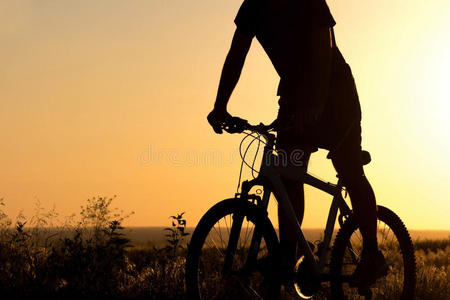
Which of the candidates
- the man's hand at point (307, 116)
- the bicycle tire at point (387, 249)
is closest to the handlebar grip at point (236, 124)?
the man's hand at point (307, 116)

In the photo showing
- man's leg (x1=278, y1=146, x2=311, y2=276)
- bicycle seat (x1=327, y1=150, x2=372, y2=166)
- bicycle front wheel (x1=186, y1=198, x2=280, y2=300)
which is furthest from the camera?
bicycle seat (x1=327, y1=150, x2=372, y2=166)

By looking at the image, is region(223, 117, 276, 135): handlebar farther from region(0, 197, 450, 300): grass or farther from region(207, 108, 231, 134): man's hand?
region(0, 197, 450, 300): grass

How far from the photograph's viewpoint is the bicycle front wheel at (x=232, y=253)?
165 inches

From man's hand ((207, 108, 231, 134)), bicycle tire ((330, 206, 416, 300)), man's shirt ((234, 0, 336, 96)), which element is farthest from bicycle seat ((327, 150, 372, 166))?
man's hand ((207, 108, 231, 134))

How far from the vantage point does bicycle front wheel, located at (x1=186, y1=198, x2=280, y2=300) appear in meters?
4.18

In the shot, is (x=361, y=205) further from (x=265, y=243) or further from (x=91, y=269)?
(x=91, y=269)

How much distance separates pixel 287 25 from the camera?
4.65 meters

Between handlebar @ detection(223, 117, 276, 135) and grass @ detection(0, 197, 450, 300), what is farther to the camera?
grass @ detection(0, 197, 450, 300)

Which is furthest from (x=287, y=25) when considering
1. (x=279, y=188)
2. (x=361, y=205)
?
(x=361, y=205)

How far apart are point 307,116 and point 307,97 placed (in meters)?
0.19

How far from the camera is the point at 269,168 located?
460 cm

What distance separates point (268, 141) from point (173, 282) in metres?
2.35

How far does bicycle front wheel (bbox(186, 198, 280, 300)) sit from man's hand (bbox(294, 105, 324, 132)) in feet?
2.08

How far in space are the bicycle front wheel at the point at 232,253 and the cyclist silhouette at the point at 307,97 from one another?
0.26 metres
